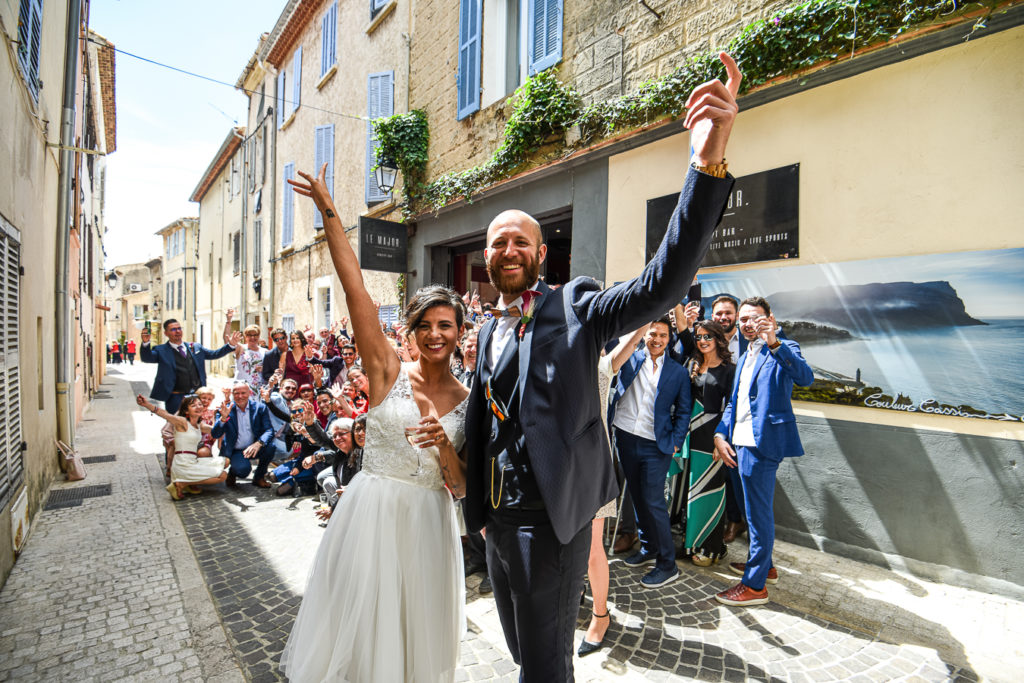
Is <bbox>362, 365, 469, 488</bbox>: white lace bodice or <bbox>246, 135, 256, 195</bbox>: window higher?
<bbox>246, 135, 256, 195</bbox>: window

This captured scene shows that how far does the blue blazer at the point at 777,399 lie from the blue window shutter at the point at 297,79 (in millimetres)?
16093

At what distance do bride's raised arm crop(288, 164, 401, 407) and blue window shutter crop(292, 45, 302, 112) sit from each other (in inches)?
617

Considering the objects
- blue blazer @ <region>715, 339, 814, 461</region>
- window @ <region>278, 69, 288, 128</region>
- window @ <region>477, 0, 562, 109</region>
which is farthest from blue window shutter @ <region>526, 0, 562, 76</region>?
window @ <region>278, 69, 288, 128</region>

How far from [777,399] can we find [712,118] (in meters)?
2.69

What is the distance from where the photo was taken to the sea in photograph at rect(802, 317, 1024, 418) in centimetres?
344

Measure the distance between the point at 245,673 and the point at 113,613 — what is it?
1304 mm

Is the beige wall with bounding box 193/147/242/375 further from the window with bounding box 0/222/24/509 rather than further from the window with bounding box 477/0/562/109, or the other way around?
the window with bounding box 0/222/24/509

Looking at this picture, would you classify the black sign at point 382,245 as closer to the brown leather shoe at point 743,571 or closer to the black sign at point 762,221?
the black sign at point 762,221

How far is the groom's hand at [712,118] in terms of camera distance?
1.21 meters

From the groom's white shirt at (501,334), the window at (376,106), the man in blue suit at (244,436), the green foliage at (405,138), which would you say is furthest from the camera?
the window at (376,106)

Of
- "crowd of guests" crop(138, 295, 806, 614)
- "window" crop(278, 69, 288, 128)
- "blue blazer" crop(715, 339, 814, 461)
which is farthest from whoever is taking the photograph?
"window" crop(278, 69, 288, 128)

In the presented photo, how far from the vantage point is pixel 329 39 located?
13461mm

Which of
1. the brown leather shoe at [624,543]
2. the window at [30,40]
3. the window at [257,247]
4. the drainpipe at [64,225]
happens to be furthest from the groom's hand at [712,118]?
the window at [257,247]

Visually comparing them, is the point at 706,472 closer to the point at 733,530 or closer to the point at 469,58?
the point at 733,530
